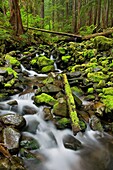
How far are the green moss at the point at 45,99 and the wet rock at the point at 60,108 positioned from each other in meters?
→ 0.41

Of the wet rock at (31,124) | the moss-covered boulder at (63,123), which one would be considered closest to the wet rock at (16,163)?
the wet rock at (31,124)

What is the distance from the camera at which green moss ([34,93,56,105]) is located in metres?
6.95

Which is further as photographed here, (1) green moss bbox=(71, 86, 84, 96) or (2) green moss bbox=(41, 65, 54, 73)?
(2) green moss bbox=(41, 65, 54, 73)

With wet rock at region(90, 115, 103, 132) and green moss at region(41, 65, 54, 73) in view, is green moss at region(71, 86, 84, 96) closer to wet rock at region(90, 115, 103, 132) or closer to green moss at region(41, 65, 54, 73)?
wet rock at region(90, 115, 103, 132)

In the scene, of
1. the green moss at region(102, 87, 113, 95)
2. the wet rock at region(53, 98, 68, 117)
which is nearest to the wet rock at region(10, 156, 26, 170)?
the wet rock at region(53, 98, 68, 117)

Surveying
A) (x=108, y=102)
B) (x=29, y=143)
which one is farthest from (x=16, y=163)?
(x=108, y=102)

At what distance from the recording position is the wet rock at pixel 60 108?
6223 millimetres

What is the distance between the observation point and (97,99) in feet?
24.3

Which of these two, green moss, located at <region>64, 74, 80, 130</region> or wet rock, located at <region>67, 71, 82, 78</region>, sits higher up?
wet rock, located at <region>67, 71, 82, 78</region>

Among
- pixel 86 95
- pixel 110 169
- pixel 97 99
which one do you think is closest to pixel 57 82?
pixel 86 95

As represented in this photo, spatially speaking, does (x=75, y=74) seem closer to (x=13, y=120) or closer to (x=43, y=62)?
(x=43, y=62)

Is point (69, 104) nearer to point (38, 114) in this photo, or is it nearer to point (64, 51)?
point (38, 114)

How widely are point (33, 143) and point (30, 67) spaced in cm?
656

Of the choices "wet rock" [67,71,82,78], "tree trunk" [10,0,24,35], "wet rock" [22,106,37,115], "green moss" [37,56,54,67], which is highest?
"tree trunk" [10,0,24,35]
